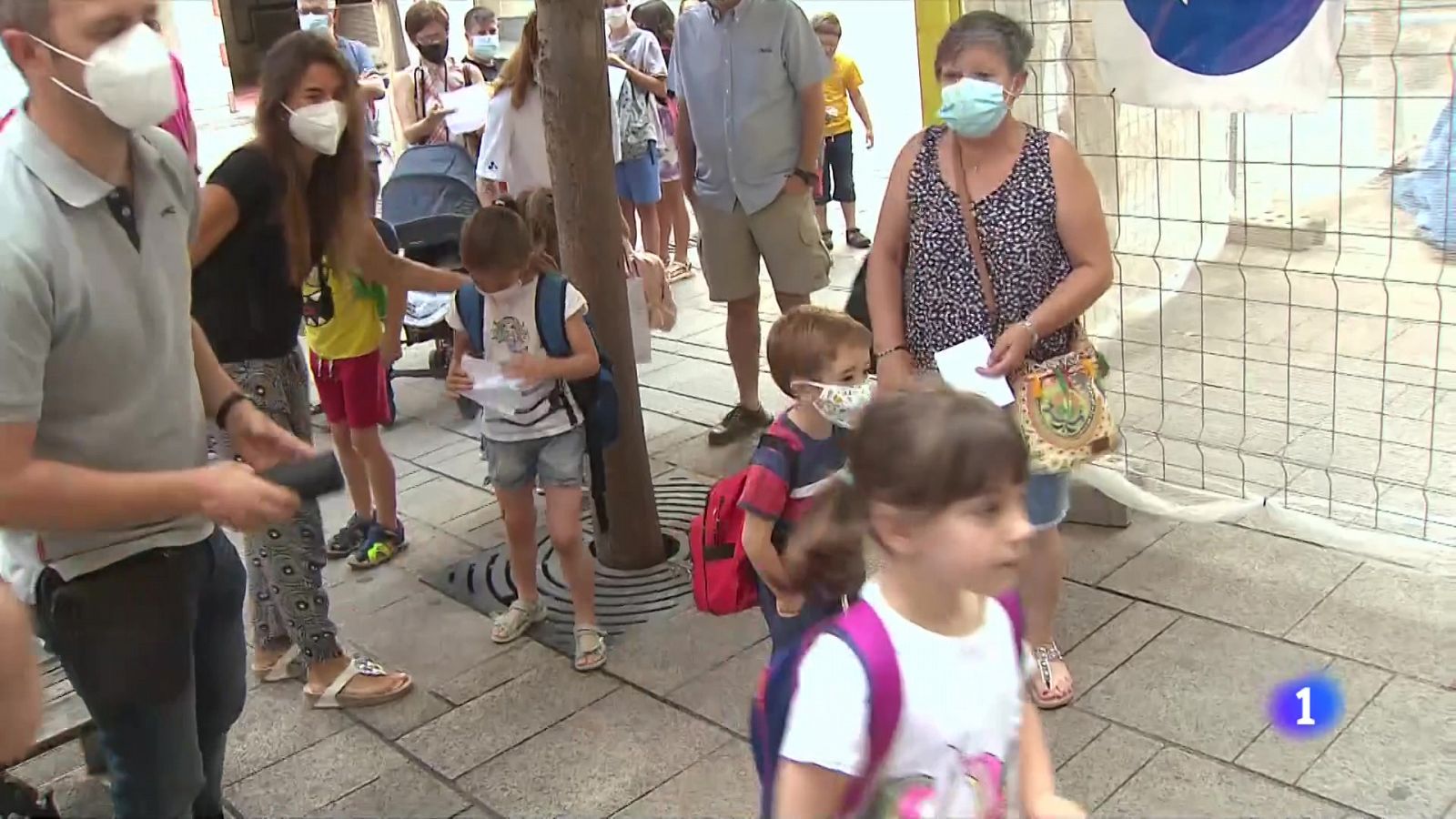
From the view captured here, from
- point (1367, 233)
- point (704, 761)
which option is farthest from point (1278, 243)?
point (704, 761)

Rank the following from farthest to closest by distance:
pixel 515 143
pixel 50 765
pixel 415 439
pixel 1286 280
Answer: pixel 415 439 → pixel 515 143 → pixel 1286 280 → pixel 50 765

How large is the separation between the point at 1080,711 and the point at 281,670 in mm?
2274

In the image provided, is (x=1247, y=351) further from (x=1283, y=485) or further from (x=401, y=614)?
(x=401, y=614)

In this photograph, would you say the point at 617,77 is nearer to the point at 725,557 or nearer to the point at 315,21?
the point at 315,21

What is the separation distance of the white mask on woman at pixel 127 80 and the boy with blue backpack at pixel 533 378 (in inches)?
58.0

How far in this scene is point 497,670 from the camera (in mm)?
3707

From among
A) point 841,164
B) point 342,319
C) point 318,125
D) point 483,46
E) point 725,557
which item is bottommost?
point 725,557

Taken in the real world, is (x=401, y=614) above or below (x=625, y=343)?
below

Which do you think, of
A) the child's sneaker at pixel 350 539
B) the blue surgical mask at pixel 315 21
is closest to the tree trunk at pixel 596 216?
the child's sneaker at pixel 350 539

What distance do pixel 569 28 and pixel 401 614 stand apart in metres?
1.92

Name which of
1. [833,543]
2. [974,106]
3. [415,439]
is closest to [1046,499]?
[974,106]

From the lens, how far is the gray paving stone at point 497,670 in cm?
360

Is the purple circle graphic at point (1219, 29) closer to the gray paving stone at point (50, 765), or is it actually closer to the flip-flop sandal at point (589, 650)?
the flip-flop sandal at point (589, 650)

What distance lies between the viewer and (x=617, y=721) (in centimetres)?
338
